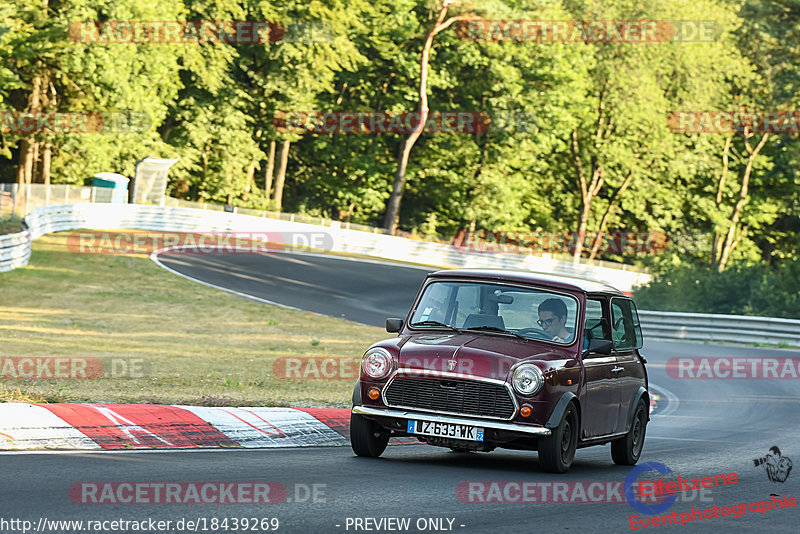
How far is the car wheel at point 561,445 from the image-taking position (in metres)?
8.94

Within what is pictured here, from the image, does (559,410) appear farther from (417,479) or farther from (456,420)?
(417,479)

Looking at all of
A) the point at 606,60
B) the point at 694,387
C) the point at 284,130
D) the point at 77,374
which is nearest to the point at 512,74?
the point at 606,60

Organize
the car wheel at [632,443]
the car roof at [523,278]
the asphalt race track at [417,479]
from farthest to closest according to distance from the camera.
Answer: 1. the car wheel at [632,443]
2. the car roof at [523,278]
3. the asphalt race track at [417,479]

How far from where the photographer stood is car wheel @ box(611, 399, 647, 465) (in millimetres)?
10789

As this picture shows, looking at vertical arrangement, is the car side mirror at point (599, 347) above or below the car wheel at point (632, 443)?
above

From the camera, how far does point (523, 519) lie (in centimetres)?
699

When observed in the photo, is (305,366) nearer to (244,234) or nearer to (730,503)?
(730,503)

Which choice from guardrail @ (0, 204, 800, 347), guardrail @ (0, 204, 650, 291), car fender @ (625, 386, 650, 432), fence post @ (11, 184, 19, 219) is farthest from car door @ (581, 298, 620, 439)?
guardrail @ (0, 204, 650, 291)

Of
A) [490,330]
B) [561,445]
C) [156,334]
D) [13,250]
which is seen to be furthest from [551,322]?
[13,250]

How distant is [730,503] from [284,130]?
177 feet

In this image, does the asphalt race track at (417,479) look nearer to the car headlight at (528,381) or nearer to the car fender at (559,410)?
the car fender at (559,410)

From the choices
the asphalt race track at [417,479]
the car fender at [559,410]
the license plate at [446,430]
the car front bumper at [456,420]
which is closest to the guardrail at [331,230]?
the asphalt race track at [417,479]

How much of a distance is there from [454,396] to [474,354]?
0.39 meters

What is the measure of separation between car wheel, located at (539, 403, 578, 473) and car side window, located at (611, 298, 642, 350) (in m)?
1.58
